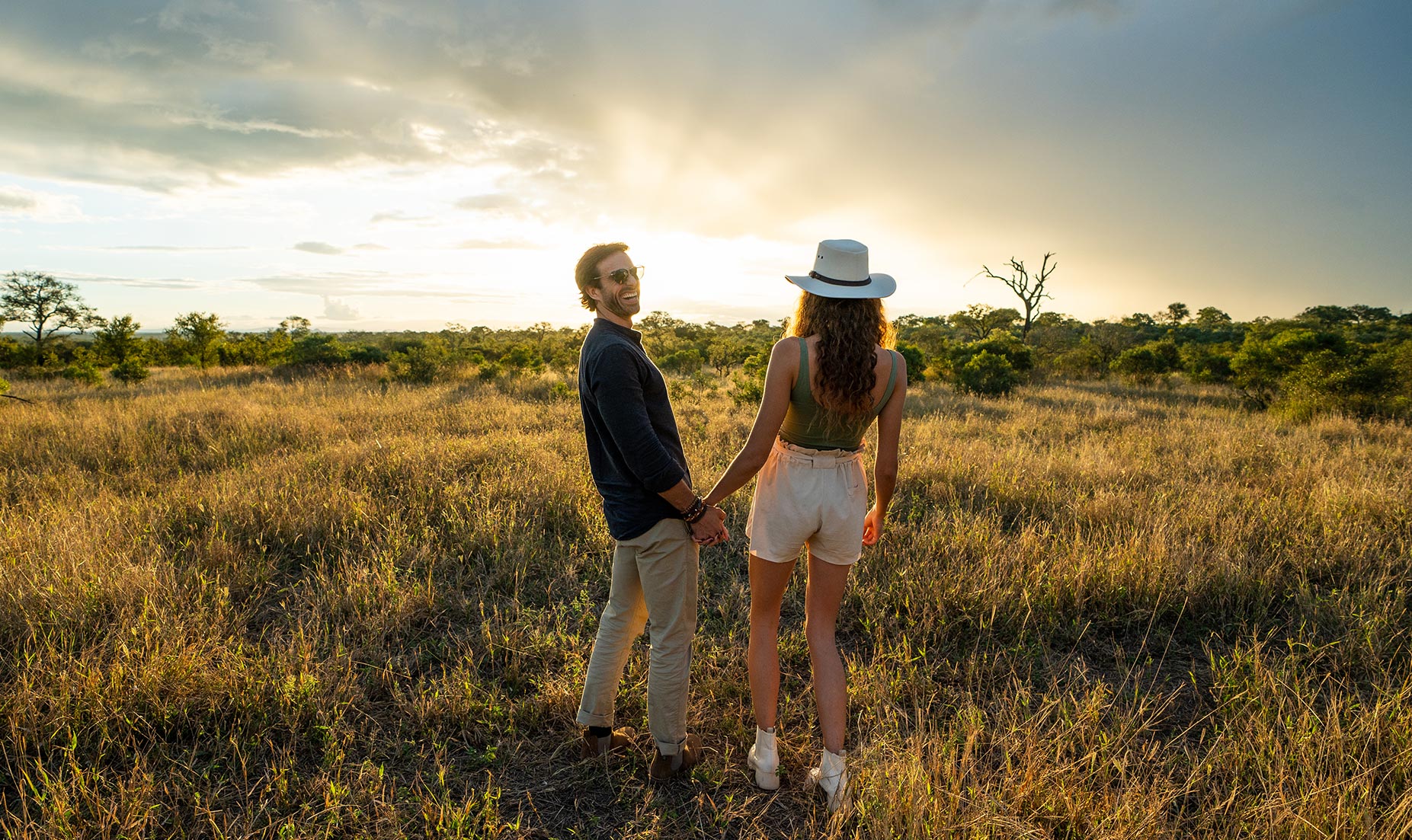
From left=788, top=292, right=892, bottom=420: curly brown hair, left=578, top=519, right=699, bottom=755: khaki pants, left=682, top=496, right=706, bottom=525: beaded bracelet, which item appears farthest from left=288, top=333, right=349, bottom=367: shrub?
left=788, top=292, right=892, bottom=420: curly brown hair

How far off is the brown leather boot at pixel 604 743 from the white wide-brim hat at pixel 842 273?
88.4 inches

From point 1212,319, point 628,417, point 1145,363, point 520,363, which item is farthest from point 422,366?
point 1212,319

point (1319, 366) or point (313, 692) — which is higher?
point (1319, 366)

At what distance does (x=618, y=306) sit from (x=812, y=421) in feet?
2.94

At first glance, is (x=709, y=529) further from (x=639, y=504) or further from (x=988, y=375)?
(x=988, y=375)

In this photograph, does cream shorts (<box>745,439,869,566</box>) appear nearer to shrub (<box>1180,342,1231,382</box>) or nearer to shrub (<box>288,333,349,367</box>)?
shrub (<box>288,333,349,367</box>)

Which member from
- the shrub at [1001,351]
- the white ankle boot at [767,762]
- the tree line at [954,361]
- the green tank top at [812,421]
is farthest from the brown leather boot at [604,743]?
the shrub at [1001,351]

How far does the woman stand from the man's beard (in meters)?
0.59

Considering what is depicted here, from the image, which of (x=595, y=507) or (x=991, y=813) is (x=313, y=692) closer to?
(x=595, y=507)

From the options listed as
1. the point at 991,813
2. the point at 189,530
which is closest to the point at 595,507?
the point at 189,530

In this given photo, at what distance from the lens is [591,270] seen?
2.39 m

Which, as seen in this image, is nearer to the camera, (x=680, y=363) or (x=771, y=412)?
(x=771, y=412)

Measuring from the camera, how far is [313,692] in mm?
3041

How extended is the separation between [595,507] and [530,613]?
1654 millimetres
